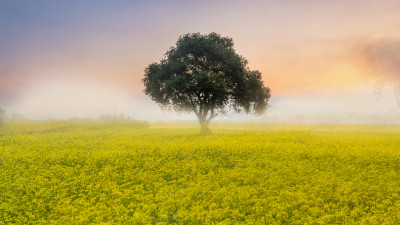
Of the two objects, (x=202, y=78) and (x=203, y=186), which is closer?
(x=203, y=186)

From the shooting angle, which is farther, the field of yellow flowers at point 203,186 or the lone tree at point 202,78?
the lone tree at point 202,78

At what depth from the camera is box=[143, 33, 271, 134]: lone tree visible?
133 ft

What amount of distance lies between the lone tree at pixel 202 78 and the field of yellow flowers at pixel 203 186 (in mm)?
14823

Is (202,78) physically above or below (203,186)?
above

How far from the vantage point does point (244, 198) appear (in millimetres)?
15180

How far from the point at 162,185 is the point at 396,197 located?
13542 mm

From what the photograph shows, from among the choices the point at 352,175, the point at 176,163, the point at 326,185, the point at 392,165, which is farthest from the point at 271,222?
the point at 392,165

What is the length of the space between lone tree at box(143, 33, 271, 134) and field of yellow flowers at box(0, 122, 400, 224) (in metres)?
14.8

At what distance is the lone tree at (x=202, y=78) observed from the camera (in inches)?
1601

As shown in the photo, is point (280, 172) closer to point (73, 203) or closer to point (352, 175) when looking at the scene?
point (352, 175)

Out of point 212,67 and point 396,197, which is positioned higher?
point 212,67

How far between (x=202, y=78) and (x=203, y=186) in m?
24.0

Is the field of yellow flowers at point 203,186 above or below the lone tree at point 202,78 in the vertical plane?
below

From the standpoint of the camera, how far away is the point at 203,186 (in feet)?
56.5
